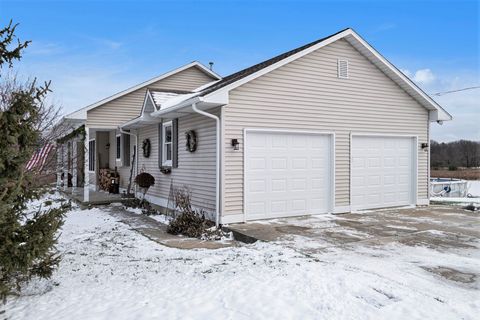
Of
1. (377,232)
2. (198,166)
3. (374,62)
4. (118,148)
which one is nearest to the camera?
(377,232)

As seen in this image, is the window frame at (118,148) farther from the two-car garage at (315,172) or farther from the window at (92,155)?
the two-car garage at (315,172)

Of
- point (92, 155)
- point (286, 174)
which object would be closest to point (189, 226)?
point (286, 174)

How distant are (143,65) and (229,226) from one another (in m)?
16.3

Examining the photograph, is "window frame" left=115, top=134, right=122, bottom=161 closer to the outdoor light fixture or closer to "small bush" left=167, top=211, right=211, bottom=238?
"small bush" left=167, top=211, right=211, bottom=238

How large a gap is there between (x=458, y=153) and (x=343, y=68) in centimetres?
3899

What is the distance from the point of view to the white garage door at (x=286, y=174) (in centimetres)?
857

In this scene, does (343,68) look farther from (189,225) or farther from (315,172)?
(189,225)

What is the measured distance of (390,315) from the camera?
3646 millimetres

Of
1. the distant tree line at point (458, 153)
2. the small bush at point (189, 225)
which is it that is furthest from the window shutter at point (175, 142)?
the distant tree line at point (458, 153)

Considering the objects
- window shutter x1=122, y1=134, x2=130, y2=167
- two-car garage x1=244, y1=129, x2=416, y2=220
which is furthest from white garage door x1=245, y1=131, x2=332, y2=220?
window shutter x1=122, y1=134, x2=130, y2=167

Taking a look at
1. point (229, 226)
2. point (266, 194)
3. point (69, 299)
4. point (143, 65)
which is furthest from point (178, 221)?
point (143, 65)

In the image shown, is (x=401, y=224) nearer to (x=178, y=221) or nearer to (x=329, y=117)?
(x=329, y=117)

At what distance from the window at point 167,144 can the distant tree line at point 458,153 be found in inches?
1423

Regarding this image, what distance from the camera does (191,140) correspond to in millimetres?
9219
